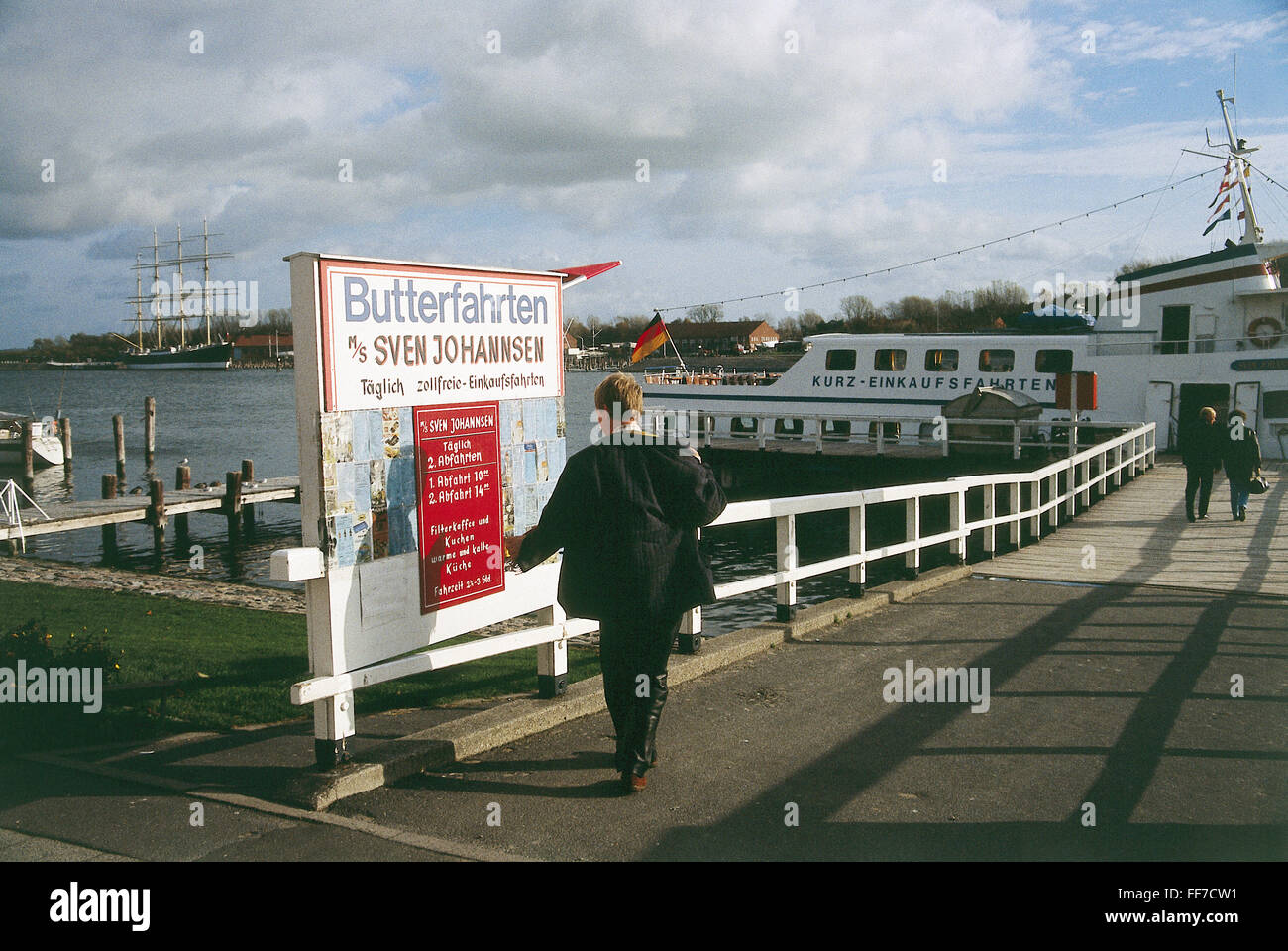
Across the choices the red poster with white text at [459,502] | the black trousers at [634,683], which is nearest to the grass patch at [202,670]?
the red poster with white text at [459,502]

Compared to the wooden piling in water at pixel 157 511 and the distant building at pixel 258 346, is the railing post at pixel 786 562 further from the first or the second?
the distant building at pixel 258 346

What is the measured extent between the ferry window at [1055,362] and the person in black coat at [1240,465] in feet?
43.5

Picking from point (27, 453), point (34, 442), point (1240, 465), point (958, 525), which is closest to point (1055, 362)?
point (1240, 465)

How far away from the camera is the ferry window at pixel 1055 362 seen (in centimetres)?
2938

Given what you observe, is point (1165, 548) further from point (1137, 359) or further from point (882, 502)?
point (1137, 359)

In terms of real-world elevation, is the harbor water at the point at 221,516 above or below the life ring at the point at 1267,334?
below

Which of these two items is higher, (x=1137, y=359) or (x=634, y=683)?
(x=1137, y=359)

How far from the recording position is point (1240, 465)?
16062 millimetres

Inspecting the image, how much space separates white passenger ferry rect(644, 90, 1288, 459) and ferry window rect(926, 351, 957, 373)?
0.03m

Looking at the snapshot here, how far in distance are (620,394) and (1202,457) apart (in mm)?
14295

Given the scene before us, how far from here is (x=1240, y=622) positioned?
28.2ft

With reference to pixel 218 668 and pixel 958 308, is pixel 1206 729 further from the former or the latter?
pixel 958 308

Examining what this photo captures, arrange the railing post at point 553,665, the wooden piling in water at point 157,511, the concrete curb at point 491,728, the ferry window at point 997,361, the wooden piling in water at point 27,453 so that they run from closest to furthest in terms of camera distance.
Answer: the concrete curb at point 491,728
the railing post at point 553,665
the wooden piling in water at point 157,511
the ferry window at point 997,361
the wooden piling in water at point 27,453
